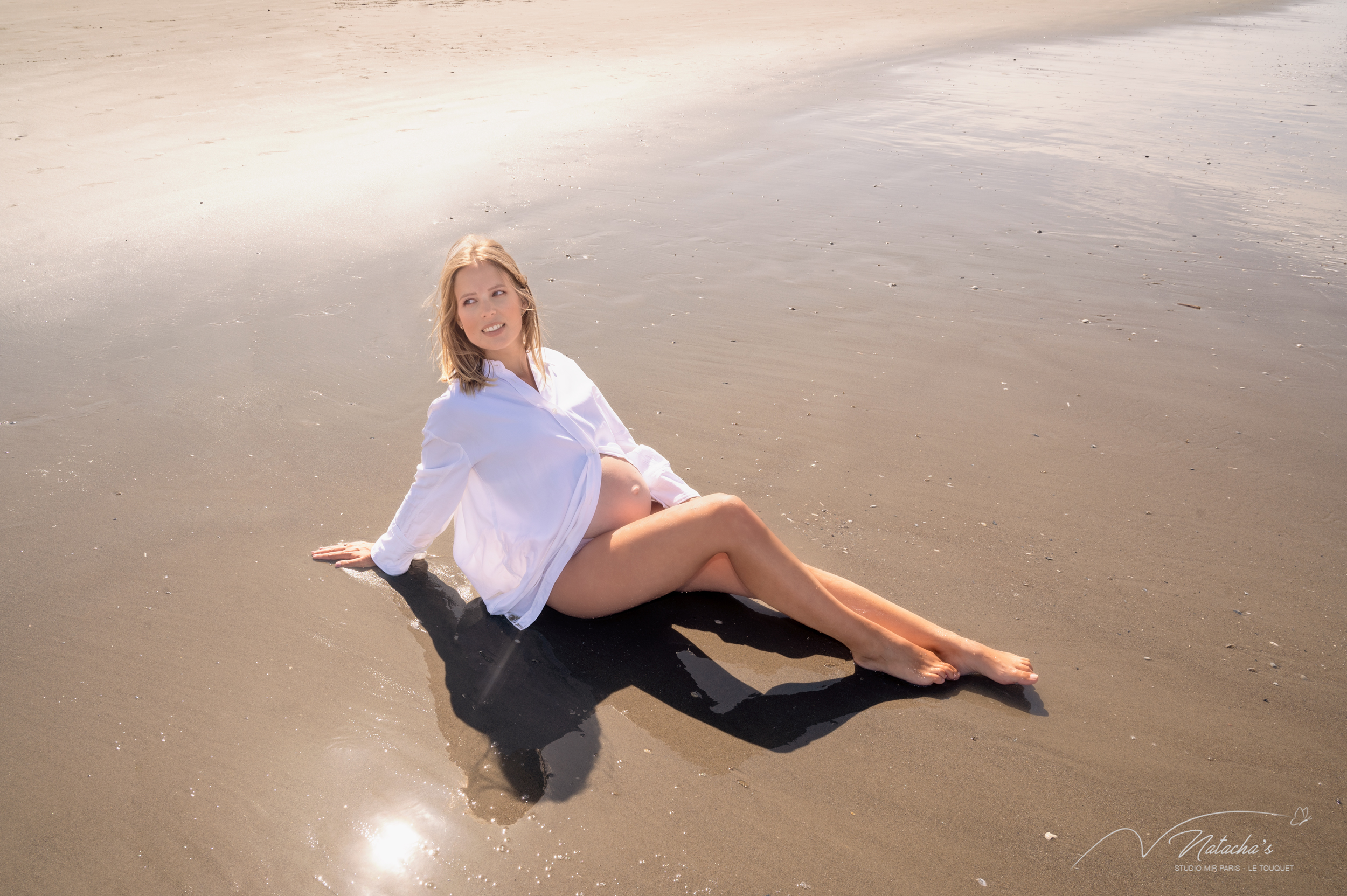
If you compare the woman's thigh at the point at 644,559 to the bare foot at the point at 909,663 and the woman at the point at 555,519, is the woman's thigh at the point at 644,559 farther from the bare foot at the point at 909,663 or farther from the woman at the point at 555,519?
the bare foot at the point at 909,663

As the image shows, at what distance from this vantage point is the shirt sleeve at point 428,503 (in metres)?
2.98

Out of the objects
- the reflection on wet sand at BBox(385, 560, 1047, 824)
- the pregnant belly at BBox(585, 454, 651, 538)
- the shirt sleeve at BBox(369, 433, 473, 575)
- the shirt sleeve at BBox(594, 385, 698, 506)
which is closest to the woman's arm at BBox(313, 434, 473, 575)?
the shirt sleeve at BBox(369, 433, 473, 575)

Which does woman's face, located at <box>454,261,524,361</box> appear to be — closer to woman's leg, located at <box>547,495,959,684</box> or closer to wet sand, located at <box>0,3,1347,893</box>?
woman's leg, located at <box>547,495,959,684</box>

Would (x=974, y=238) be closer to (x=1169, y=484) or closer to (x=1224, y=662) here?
(x=1169, y=484)

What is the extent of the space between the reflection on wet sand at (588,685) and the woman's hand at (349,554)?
0.14 m

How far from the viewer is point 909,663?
2926mm

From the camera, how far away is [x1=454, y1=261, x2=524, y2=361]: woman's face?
119 inches

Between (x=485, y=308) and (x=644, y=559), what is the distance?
0.96 m

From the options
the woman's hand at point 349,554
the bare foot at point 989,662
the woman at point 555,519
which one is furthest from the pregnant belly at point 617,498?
the bare foot at point 989,662

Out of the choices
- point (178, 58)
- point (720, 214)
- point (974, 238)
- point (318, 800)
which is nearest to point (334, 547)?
point (318, 800)

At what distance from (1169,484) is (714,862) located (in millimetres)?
2735

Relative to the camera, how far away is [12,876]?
7.38 feet

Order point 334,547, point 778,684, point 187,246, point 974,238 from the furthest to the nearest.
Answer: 1. point 974,238
2. point 187,246
3. point 334,547
4. point 778,684

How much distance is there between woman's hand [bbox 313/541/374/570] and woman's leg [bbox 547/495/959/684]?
2.82ft
